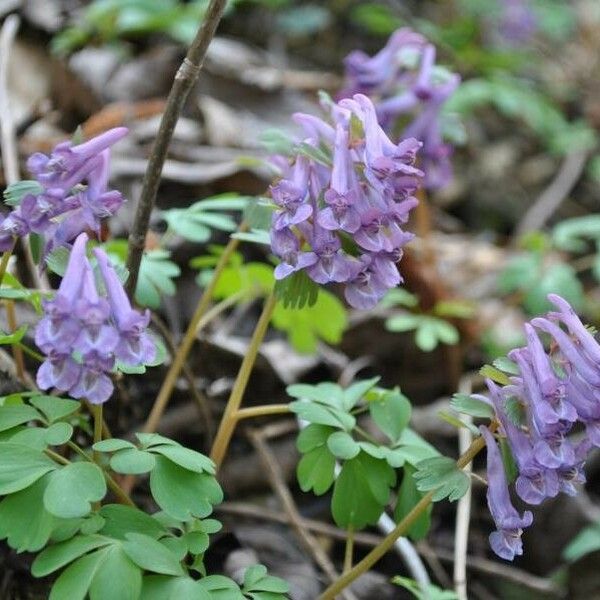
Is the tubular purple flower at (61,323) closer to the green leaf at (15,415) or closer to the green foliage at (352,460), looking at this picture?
the green leaf at (15,415)

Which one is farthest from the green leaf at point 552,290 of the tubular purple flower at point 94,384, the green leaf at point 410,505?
the tubular purple flower at point 94,384

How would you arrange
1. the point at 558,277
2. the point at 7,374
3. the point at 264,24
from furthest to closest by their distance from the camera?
the point at 264,24, the point at 558,277, the point at 7,374

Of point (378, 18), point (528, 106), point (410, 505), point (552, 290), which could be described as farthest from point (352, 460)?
point (378, 18)

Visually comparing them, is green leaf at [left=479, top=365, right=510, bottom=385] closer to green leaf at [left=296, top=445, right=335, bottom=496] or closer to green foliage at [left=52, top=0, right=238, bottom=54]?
green leaf at [left=296, top=445, right=335, bottom=496]

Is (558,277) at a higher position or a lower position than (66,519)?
lower

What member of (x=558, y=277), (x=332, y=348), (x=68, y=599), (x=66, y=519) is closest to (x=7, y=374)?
(x=66, y=519)

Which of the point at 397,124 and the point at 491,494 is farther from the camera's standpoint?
the point at 397,124

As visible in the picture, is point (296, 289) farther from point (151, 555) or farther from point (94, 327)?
point (151, 555)

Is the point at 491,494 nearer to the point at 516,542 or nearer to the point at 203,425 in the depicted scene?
the point at 516,542
